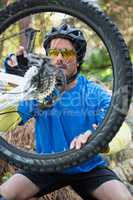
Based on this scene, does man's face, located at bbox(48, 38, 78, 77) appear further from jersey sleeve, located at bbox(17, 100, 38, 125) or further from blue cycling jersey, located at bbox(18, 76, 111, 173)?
jersey sleeve, located at bbox(17, 100, 38, 125)

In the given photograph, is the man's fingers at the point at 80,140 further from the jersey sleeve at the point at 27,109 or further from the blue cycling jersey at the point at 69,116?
the jersey sleeve at the point at 27,109

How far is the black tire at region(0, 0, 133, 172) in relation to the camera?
145 inches

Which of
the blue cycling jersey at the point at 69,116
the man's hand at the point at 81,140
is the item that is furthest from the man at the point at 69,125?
the man's hand at the point at 81,140

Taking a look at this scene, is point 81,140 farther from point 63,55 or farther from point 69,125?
point 63,55

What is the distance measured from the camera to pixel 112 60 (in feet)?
12.2

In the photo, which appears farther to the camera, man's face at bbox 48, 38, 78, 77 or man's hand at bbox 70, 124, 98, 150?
man's face at bbox 48, 38, 78, 77

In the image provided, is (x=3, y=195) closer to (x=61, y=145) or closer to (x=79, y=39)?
(x=61, y=145)

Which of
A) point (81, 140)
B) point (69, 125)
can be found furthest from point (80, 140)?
point (69, 125)

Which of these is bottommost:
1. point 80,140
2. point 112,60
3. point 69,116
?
point 80,140

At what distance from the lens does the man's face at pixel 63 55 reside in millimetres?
4020

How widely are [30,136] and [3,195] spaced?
5.18ft

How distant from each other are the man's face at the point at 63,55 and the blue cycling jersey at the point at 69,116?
17 cm

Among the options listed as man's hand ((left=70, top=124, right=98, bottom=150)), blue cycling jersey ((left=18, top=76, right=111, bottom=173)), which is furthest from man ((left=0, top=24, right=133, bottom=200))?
man's hand ((left=70, top=124, right=98, bottom=150))

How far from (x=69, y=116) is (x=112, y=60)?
61 centimetres
